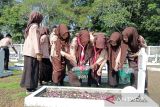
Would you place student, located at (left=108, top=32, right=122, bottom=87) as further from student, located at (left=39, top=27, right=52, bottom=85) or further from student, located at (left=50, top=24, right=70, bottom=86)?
student, located at (left=39, top=27, right=52, bottom=85)

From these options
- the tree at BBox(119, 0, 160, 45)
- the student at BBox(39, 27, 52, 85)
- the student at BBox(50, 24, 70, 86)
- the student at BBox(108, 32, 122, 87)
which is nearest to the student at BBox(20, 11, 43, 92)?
the student at BBox(50, 24, 70, 86)

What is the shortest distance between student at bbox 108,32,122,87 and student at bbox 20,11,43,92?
1.66 metres

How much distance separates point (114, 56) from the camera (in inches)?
348

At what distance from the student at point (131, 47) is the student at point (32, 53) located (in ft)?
6.20

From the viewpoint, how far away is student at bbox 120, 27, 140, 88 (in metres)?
8.62

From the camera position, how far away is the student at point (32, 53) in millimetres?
8172

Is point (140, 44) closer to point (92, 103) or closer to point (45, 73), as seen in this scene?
point (45, 73)

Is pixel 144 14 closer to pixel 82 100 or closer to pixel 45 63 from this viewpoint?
pixel 45 63

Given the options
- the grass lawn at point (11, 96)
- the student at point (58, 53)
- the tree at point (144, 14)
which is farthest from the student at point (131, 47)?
the tree at point (144, 14)

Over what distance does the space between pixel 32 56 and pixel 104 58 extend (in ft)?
5.46

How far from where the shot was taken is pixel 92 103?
509 centimetres

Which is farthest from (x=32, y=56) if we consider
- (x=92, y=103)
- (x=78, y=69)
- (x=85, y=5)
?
(x=85, y=5)

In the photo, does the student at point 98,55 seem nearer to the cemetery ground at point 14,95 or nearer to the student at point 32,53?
the student at point 32,53

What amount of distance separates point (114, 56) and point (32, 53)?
1.88 meters
